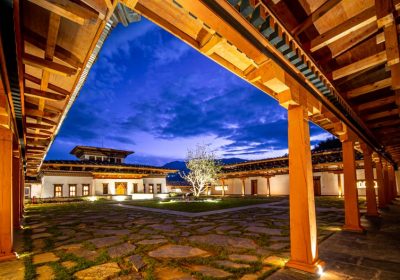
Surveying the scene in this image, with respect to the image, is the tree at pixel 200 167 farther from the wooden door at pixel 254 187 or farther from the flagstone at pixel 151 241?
the flagstone at pixel 151 241

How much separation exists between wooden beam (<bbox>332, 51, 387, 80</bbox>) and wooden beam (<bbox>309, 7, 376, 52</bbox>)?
1016mm

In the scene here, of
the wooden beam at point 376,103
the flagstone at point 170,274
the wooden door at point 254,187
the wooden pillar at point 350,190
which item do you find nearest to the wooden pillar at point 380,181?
the wooden pillar at point 350,190

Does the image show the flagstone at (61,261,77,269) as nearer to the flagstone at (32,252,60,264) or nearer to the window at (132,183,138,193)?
the flagstone at (32,252,60,264)

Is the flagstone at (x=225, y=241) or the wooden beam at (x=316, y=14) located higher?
the wooden beam at (x=316, y=14)

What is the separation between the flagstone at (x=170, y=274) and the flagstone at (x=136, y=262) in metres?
0.35

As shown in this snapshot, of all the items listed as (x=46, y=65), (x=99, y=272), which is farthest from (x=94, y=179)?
(x=46, y=65)

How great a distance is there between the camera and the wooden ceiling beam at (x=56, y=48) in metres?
3.18

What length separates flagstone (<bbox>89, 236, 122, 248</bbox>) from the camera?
6021mm

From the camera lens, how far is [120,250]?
543 centimetres

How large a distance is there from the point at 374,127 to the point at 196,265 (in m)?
7.78

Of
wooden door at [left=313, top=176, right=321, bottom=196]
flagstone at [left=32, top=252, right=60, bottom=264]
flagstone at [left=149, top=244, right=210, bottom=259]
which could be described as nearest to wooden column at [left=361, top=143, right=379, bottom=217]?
flagstone at [left=149, top=244, right=210, bottom=259]

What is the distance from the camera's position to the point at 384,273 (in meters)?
3.81

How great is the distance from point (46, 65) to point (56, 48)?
30 cm

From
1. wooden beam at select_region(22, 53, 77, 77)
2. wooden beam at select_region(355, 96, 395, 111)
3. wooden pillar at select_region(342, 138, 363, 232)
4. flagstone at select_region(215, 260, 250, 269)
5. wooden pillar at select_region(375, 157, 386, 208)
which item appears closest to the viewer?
wooden beam at select_region(22, 53, 77, 77)
